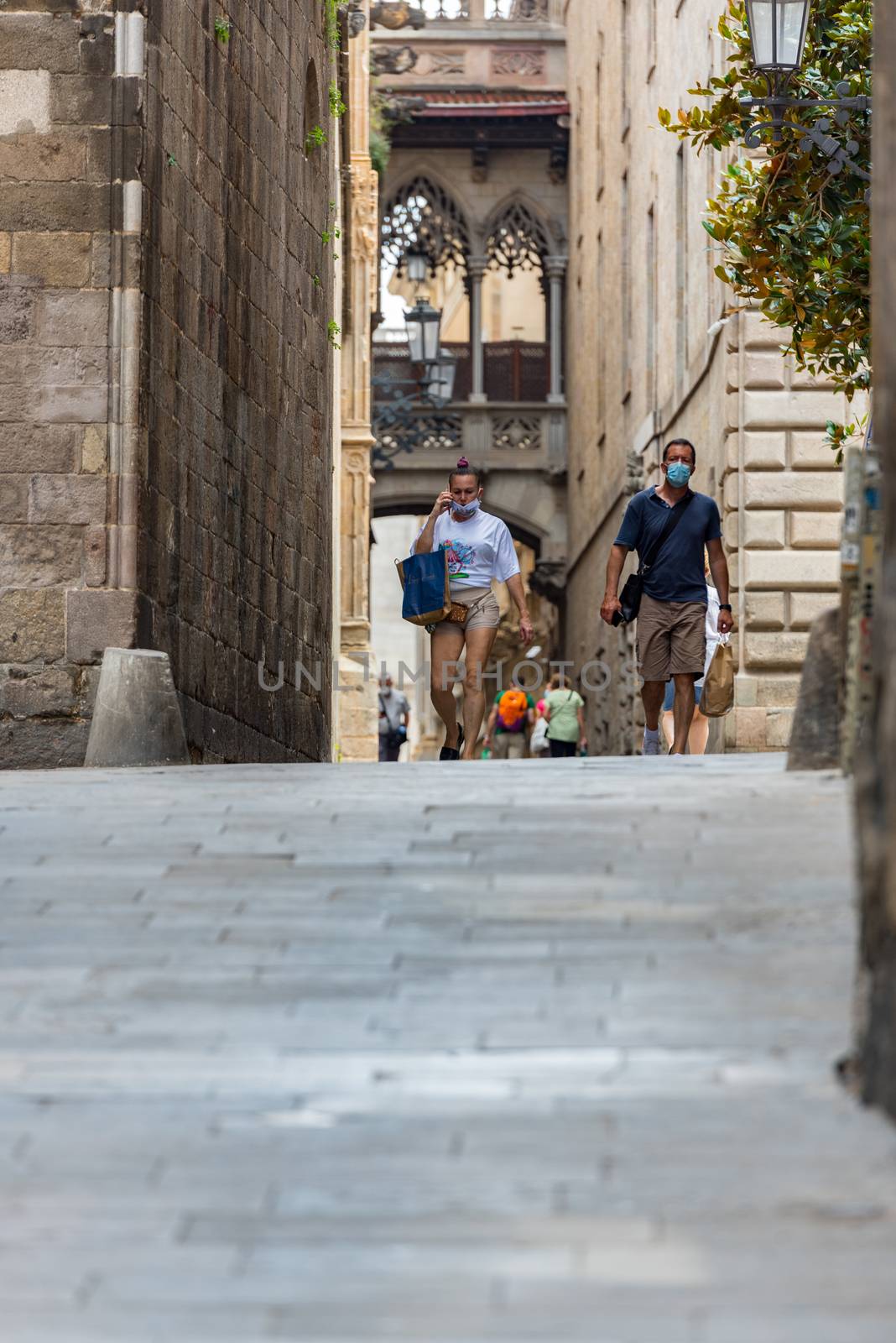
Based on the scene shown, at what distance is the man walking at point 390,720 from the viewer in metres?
28.9

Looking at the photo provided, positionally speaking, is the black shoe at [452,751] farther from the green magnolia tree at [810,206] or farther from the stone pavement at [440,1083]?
the stone pavement at [440,1083]

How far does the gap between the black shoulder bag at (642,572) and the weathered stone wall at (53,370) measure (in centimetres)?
252

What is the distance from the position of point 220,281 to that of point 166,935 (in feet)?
30.6

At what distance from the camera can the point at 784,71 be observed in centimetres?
1284

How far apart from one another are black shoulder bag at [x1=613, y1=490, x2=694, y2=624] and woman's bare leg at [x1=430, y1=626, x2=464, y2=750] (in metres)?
0.86

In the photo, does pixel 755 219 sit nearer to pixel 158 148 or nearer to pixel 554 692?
pixel 158 148

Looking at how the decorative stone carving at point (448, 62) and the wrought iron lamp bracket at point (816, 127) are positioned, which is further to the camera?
the decorative stone carving at point (448, 62)

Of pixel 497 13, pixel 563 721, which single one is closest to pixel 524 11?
pixel 497 13

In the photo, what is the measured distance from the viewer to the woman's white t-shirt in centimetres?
1258

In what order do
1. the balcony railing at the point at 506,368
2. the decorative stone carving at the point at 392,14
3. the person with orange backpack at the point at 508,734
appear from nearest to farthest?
the person with orange backpack at the point at 508,734
the decorative stone carving at the point at 392,14
the balcony railing at the point at 506,368

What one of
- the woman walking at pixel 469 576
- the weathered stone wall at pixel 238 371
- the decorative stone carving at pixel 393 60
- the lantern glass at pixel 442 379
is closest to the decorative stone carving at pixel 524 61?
the decorative stone carving at pixel 393 60

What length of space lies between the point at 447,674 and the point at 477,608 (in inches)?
17.8

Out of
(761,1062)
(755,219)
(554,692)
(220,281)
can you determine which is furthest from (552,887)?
(554,692)

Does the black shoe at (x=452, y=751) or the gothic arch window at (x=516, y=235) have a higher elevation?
the gothic arch window at (x=516, y=235)
